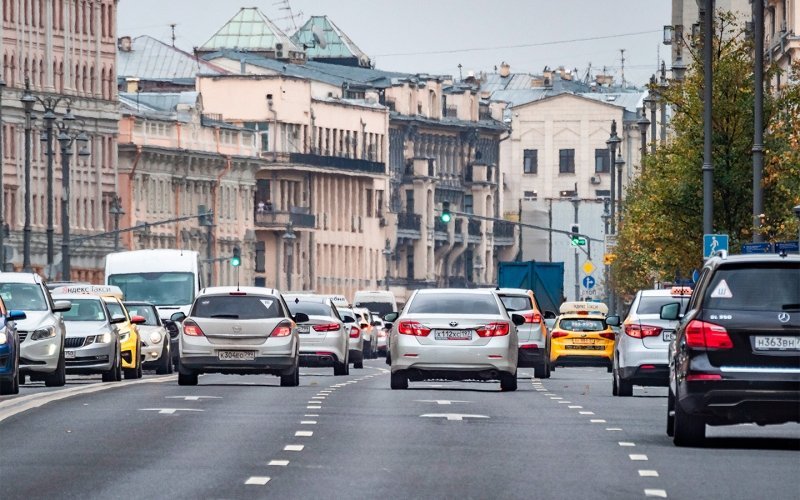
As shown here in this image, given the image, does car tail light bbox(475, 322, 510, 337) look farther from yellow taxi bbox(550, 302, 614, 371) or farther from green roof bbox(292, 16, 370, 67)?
green roof bbox(292, 16, 370, 67)

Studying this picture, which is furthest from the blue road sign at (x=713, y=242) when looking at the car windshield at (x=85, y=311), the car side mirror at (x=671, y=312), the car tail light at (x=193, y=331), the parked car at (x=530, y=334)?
the car side mirror at (x=671, y=312)

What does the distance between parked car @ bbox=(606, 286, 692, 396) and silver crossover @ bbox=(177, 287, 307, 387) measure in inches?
199

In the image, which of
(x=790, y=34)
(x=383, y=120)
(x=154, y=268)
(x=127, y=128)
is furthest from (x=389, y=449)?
(x=383, y=120)

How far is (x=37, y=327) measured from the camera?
4144cm

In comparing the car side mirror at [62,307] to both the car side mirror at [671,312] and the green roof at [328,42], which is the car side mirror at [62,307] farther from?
the green roof at [328,42]

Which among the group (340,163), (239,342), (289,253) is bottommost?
(239,342)

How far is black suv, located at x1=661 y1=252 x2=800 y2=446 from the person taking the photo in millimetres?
24438

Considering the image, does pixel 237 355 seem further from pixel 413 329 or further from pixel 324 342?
pixel 324 342

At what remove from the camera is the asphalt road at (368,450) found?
2067 cm

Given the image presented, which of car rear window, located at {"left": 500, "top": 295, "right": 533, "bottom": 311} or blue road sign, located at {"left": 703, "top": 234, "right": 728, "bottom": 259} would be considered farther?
car rear window, located at {"left": 500, "top": 295, "right": 533, "bottom": 311}

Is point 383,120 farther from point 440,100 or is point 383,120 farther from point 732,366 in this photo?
point 732,366

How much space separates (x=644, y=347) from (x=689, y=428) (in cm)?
1476

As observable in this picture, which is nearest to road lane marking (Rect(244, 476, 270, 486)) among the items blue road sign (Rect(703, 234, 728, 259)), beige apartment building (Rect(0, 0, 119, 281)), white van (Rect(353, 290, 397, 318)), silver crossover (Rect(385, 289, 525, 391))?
silver crossover (Rect(385, 289, 525, 391))

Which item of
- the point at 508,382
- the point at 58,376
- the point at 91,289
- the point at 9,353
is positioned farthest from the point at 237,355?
the point at 91,289
